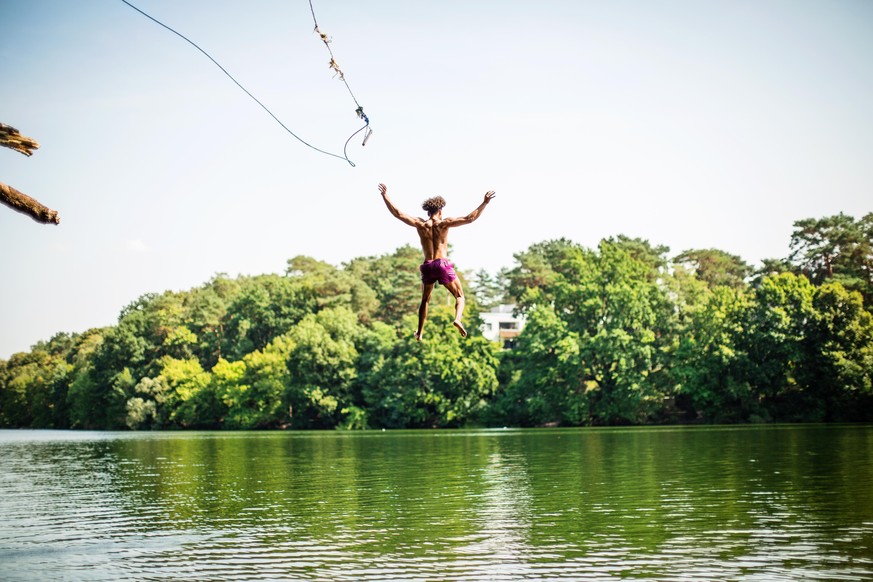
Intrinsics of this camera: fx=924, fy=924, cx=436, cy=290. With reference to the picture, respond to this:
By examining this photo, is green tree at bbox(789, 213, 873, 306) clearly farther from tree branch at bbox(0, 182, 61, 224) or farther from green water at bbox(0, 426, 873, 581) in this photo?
tree branch at bbox(0, 182, 61, 224)

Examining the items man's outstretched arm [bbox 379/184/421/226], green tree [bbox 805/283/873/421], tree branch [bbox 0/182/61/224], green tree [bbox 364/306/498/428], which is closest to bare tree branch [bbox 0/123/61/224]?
tree branch [bbox 0/182/61/224]

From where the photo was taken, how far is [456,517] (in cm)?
2350

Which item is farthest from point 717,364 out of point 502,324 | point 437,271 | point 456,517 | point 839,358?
point 502,324

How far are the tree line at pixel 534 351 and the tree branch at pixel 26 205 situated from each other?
6299 centimetres

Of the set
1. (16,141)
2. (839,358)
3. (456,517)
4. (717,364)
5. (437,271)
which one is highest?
(16,141)

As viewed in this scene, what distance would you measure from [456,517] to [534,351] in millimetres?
55180

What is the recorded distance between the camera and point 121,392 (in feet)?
351

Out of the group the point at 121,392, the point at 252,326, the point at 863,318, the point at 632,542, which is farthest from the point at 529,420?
the point at 632,542

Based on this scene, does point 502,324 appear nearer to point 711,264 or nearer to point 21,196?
point 711,264

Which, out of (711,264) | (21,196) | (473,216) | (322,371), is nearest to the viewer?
(21,196)

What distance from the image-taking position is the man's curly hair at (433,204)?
16.9 metres

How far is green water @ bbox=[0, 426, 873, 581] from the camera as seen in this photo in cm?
1783

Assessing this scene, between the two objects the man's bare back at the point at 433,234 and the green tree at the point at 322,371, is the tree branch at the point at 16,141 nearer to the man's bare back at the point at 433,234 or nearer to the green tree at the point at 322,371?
the man's bare back at the point at 433,234

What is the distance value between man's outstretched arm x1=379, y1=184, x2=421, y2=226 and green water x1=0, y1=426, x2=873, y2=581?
6.47 metres
